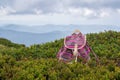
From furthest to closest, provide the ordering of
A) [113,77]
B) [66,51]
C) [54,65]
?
[66,51]
[54,65]
[113,77]

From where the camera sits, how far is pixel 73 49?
1320 cm

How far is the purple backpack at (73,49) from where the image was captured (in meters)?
13.0

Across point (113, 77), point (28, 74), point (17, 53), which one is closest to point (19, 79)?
point (28, 74)

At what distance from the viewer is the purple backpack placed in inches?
513

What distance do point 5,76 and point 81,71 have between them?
7.14ft

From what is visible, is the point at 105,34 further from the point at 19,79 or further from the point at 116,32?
the point at 19,79

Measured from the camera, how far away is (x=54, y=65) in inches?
430

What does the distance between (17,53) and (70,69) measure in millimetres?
8579

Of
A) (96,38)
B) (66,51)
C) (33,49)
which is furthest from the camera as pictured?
(96,38)

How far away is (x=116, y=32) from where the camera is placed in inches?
922

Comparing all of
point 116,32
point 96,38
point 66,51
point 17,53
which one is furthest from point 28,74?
point 116,32

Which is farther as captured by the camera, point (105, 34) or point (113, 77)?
point (105, 34)

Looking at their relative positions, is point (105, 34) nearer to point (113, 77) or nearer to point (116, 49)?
point (116, 49)

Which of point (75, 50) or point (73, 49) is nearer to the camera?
point (75, 50)
